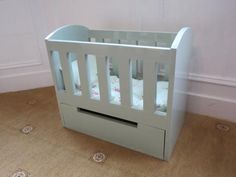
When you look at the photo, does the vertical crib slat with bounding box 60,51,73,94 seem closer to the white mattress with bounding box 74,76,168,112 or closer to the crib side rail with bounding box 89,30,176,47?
the white mattress with bounding box 74,76,168,112

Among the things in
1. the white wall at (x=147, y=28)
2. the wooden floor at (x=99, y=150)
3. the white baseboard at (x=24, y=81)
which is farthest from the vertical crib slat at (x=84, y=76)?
the white baseboard at (x=24, y=81)

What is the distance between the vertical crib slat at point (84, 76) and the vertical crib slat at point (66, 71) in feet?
0.28

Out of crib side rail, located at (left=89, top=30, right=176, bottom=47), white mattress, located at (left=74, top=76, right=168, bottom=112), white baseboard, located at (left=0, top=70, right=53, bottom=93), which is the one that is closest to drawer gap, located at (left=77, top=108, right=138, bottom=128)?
white mattress, located at (left=74, top=76, right=168, bottom=112)

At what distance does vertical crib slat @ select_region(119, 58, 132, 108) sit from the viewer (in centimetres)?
105

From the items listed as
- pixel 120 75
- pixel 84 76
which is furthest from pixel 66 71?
pixel 120 75

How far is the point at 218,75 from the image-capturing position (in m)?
1.44

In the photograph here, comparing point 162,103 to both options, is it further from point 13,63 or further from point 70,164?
point 13,63

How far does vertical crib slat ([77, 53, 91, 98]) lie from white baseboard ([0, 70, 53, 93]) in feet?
3.16

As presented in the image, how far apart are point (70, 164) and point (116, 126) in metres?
0.34

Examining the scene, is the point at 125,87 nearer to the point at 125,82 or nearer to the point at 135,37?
the point at 125,82

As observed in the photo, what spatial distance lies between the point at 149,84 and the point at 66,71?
0.52 m

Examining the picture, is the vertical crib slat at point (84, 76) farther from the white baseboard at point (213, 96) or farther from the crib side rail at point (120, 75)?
the white baseboard at point (213, 96)

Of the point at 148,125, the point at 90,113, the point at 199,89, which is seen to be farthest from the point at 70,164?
the point at 199,89

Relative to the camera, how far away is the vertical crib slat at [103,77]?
3.62ft
